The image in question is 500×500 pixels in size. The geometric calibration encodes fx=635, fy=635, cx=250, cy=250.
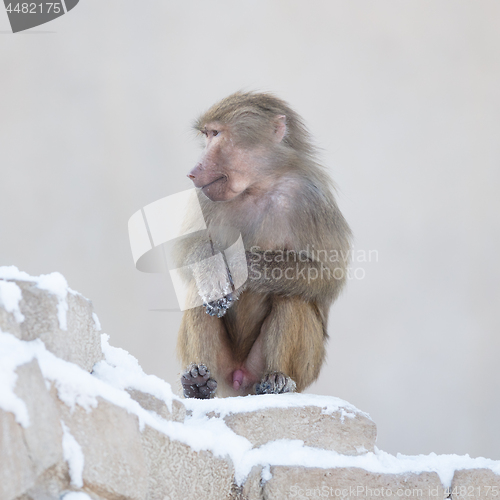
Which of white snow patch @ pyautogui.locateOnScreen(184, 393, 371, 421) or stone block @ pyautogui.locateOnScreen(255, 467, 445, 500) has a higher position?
white snow patch @ pyautogui.locateOnScreen(184, 393, 371, 421)

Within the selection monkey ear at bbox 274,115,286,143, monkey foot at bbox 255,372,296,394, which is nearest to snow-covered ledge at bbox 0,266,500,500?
monkey foot at bbox 255,372,296,394

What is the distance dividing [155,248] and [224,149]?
1.79ft

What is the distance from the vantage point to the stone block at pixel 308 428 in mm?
2061

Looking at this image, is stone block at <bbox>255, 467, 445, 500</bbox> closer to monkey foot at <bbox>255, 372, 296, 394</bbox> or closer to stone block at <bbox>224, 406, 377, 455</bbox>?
stone block at <bbox>224, 406, 377, 455</bbox>

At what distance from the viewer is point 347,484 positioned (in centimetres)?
200

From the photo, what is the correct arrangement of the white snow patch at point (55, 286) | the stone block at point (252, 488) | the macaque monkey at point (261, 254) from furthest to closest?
the macaque monkey at point (261, 254), the stone block at point (252, 488), the white snow patch at point (55, 286)

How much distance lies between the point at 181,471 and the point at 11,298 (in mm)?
661

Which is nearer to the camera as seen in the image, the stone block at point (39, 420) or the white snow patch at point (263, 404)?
the stone block at point (39, 420)

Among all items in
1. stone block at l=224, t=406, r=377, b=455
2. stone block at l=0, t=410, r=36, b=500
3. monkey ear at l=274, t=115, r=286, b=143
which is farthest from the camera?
monkey ear at l=274, t=115, r=286, b=143

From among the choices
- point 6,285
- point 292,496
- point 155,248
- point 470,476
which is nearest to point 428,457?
point 470,476

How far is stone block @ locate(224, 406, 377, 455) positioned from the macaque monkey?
0.37 meters

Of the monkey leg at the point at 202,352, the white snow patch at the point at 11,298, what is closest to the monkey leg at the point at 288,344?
the monkey leg at the point at 202,352

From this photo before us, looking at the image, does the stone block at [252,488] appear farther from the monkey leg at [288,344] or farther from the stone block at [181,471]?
the monkey leg at [288,344]

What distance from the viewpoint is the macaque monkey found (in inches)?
102
